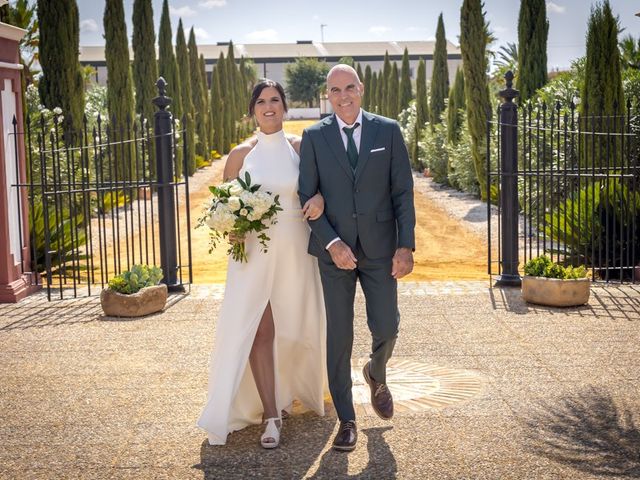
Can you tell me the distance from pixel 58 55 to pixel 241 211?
571 inches

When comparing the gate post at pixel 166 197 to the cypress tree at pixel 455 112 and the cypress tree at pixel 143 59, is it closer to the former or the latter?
the cypress tree at pixel 455 112

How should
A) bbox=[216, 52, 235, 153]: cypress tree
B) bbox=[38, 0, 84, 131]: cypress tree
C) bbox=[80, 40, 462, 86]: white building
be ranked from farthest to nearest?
bbox=[80, 40, 462, 86]: white building, bbox=[216, 52, 235, 153]: cypress tree, bbox=[38, 0, 84, 131]: cypress tree

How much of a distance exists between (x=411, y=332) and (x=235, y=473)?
3.39 metres

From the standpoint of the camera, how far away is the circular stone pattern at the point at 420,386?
5.53 metres

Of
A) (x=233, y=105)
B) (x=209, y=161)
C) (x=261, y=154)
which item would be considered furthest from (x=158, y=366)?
(x=233, y=105)

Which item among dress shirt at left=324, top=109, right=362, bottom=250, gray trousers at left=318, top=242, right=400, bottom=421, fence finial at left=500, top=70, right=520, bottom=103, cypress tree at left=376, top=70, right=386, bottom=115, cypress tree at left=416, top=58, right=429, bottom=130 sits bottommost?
gray trousers at left=318, top=242, right=400, bottom=421

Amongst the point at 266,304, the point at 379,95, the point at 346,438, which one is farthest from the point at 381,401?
the point at 379,95

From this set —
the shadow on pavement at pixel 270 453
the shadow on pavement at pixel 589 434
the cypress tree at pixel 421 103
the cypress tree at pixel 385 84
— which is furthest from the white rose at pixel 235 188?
the cypress tree at pixel 385 84

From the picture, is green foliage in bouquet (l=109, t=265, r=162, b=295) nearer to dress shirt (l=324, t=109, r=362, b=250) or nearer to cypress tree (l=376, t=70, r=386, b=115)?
dress shirt (l=324, t=109, r=362, b=250)

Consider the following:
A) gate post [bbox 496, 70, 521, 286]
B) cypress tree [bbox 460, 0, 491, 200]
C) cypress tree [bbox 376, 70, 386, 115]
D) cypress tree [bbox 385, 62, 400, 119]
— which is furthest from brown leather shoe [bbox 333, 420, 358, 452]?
cypress tree [bbox 376, 70, 386, 115]

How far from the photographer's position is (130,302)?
8430 mm

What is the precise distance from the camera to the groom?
473 cm

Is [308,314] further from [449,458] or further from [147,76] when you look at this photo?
[147,76]

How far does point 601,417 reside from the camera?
513 cm
